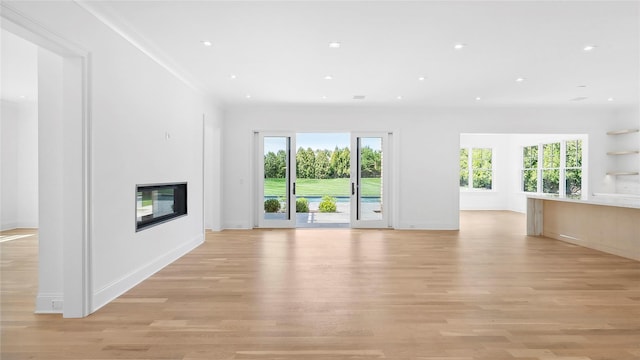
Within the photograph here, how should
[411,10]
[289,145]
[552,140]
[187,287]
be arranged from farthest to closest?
[552,140] → [289,145] → [187,287] → [411,10]

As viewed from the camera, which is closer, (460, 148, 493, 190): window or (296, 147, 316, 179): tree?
(460, 148, 493, 190): window

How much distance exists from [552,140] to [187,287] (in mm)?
11032

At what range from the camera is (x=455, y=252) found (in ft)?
18.1

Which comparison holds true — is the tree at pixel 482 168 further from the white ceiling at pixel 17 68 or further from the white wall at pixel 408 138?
the white ceiling at pixel 17 68

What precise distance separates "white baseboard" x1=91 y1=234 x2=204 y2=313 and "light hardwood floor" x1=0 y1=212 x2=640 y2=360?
9 cm

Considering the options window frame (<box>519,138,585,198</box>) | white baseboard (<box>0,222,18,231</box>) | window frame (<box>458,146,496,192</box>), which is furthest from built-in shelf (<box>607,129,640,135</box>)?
white baseboard (<box>0,222,18,231</box>)

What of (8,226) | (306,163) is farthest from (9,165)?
(306,163)

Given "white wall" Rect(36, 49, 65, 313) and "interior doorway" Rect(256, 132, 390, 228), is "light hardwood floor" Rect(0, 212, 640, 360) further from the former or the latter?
"interior doorway" Rect(256, 132, 390, 228)

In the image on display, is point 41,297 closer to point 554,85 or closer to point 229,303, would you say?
point 229,303

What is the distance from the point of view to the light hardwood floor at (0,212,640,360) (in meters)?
2.44

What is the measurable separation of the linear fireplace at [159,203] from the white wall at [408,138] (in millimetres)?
2518

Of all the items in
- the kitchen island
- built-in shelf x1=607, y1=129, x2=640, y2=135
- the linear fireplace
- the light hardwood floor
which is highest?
built-in shelf x1=607, y1=129, x2=640, y2=135

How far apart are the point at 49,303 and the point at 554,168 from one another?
1210 cm

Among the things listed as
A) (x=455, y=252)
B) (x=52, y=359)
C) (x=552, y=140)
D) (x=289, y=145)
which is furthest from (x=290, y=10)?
(x=552, y=140)
